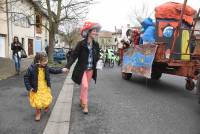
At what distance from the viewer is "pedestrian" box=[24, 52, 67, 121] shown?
21.0 ft

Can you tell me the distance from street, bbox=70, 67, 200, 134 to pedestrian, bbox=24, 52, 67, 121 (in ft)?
1.98

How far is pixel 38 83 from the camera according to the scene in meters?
6.48

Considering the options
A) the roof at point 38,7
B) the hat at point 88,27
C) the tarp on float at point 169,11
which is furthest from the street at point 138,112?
the roof at point 38,7

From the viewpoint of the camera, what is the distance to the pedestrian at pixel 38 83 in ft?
21.0

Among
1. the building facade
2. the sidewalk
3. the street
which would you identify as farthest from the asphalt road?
the building facade

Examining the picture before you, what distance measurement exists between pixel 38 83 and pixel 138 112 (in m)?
1.98

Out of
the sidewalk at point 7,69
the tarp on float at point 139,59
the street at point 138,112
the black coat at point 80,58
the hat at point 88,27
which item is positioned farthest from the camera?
the sidewalk at point 7,69

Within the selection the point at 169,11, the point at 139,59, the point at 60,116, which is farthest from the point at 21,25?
the point at 60,116

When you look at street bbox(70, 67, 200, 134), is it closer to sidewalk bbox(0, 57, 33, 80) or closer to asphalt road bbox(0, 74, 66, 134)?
asphalt road bbox(0, 74, 66, 134)

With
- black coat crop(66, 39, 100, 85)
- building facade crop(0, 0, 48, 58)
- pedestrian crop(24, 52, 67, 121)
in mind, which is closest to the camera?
pedestrian crop(24, 52, 67, 121)

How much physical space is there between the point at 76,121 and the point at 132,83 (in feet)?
20.0

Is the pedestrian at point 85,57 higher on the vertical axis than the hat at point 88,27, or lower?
lower

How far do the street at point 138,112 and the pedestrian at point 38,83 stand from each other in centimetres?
60

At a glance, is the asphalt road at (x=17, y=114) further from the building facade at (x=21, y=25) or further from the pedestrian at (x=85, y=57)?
the building facade at (x=21, y=25)
